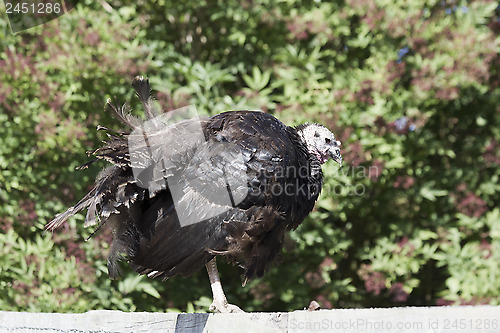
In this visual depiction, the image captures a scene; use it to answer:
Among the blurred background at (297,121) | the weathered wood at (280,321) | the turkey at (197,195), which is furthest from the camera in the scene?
the blurred background at (297,121)

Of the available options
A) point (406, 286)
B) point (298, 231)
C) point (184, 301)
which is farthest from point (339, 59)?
point (184, 301)

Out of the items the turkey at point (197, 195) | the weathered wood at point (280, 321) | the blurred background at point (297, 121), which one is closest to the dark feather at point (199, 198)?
the turkey at point (197, 195)

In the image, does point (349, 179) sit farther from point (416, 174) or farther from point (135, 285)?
point (135, 285)

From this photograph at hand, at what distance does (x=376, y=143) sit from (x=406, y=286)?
1.16m

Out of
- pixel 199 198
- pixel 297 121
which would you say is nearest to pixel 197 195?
pixel 199 198

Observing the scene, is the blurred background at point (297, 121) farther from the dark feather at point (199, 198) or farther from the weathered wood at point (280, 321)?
the weathered wood at point (280, 321)

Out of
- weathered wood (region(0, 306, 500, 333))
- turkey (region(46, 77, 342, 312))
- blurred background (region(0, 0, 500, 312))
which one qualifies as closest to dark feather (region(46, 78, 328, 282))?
turkey (region(46, 77, 342, 312))

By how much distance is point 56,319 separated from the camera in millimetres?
2279

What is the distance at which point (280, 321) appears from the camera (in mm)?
1888

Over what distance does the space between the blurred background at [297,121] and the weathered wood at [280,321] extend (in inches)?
54.4

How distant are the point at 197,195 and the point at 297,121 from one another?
5.18 ft

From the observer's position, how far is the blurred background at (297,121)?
384 centimetres

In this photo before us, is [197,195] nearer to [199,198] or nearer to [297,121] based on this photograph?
[199,198]

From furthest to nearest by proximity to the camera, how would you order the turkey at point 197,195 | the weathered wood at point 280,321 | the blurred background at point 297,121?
1. the blurred background at point 297,121
2. the turkey at point 197,195
3. the weathered wood at point 280,321
